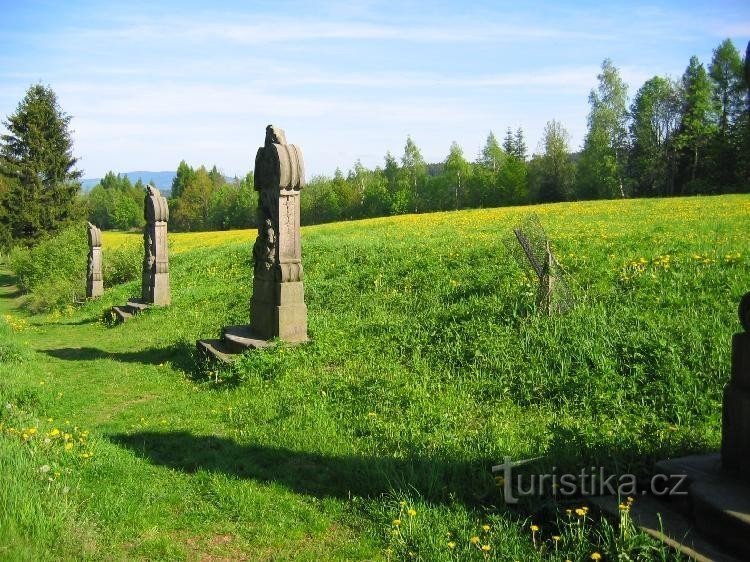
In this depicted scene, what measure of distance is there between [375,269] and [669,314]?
7693 mm

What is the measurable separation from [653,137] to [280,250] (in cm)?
5341

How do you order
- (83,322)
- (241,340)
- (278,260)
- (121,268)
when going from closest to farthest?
(241,340) → (278,260) → (83,322) → (121,268)

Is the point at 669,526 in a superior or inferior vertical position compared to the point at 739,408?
inferior

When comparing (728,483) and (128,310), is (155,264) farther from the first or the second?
(728,483)

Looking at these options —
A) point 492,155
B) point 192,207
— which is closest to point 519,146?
point 492,155

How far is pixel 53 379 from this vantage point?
9.27m

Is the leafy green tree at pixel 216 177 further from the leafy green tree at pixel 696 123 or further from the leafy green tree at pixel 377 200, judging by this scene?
the leafy green tree at pixel 696 123

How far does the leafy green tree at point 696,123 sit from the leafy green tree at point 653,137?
202 cm

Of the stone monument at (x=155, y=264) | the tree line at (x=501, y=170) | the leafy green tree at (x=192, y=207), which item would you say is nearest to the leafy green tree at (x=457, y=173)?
the tree line at (x=501, y=170)

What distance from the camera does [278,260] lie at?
9.52 metres

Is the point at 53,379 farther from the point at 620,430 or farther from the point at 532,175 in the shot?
the point at 532,175

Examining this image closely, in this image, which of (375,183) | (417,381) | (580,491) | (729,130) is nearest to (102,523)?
(580,491)

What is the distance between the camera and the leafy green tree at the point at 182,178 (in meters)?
89.2

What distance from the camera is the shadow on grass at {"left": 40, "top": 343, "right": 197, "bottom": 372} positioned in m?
10.1
